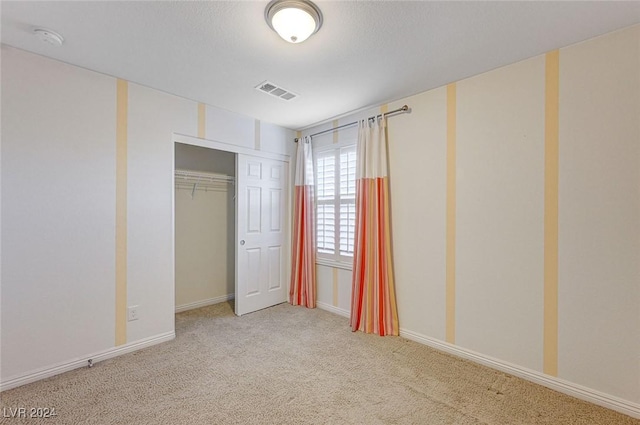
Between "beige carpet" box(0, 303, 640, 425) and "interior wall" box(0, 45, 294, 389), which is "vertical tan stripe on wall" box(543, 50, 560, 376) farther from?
"interior wall" box(0, 45, 294, 389)

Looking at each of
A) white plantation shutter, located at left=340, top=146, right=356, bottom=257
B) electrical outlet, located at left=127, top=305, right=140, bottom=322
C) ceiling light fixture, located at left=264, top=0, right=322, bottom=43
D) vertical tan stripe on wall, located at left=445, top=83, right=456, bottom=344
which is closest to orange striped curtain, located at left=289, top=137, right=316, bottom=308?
white plantation shutter, located at left=340, top=146, right=356, bottom=257

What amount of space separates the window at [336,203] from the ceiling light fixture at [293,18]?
174cm

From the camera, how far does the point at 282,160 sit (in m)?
3.94

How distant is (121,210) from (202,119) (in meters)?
1.23

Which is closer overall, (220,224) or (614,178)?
(614,178)

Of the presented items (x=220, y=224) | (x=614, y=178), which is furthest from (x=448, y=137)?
(x=220, y=224)

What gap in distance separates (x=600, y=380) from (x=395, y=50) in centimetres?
264

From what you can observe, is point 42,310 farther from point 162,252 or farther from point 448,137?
point 448,137

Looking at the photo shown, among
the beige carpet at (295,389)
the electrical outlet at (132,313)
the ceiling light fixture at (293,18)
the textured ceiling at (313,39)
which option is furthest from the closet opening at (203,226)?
the ceiling light fixture at (293,18)

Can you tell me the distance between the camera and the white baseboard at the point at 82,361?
203cm

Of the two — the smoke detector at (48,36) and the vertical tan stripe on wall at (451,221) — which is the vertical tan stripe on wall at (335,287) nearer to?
the vertical tan stripe on wall at (451,221)

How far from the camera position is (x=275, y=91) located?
277 centimetres

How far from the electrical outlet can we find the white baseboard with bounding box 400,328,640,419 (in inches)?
105

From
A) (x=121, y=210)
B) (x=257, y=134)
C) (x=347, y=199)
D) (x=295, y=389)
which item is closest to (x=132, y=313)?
(x=121, y=210)
